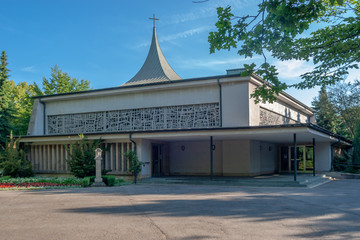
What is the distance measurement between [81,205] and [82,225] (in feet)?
8.97

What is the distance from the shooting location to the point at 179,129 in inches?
642

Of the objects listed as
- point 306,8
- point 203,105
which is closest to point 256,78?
point 203,105

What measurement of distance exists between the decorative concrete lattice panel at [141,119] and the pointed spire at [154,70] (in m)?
4.10

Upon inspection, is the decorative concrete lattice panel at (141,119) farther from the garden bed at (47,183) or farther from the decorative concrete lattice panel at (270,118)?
the garden bed at (47,183)

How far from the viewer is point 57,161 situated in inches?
811

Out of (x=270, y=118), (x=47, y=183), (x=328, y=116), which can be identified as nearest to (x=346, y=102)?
(x=328, y=116)

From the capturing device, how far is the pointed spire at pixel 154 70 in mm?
25016

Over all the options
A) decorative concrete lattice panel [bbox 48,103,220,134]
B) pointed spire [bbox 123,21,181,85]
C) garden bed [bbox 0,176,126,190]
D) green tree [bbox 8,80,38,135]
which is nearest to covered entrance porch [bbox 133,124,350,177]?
decorative concrete lattice panel [bbox 48,103,220,134]

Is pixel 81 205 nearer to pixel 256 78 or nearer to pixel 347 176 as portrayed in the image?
pixel 256 78

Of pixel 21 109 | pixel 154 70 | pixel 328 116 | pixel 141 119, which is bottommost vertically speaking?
pixel 141 119

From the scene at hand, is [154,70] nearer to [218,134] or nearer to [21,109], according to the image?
[218,134]

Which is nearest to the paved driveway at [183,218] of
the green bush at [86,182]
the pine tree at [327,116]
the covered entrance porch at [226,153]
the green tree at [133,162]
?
the green bush at [86,182]

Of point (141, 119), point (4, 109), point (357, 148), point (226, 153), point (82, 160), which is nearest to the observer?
point (82, 160)

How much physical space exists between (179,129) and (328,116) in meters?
27.5
